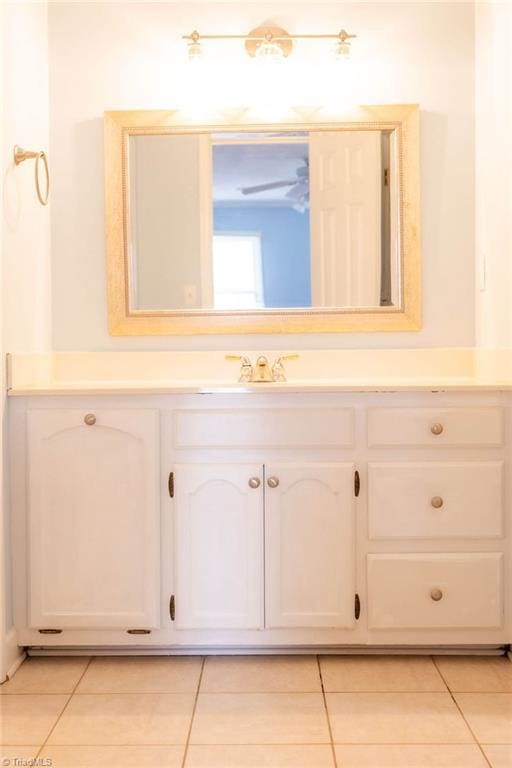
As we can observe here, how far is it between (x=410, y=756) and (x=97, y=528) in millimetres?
1040

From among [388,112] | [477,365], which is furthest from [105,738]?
[388,112]

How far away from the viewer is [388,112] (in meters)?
2.67

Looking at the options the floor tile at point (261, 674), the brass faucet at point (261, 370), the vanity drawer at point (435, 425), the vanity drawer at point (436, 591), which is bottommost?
the floor tile at point (261, 674)

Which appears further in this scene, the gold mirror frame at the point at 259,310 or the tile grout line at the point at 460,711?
the gold mirror frame at the point at 259,310

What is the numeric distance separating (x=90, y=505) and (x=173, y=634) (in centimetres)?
45

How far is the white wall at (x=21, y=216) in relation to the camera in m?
2.22

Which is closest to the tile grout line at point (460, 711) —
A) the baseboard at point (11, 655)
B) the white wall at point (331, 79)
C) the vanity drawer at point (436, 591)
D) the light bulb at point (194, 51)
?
the vanity drawer at point (436, 591)

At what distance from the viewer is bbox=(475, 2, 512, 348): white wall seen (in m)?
2.36

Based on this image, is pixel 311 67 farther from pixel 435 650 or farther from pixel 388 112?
pixel 435 650

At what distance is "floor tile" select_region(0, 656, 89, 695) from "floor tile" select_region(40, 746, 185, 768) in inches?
13.1

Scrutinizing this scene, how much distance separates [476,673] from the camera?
2.17m

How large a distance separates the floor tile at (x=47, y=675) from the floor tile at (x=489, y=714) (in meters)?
1.04

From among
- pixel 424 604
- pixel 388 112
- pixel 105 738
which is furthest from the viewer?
pixel 388 112

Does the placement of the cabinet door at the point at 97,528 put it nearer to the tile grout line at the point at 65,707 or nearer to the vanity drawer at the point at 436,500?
the tile grout line at the point at 65,707
